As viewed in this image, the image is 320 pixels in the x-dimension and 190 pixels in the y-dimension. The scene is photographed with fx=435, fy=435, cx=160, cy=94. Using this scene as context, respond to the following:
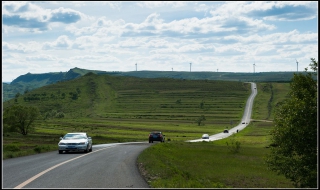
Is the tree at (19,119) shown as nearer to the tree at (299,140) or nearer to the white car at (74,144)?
the white car at (74,144)

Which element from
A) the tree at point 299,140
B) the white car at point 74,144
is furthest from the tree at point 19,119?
the tree at point 299,140

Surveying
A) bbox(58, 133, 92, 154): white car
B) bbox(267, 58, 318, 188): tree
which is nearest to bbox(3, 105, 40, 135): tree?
bbox(58, 133, 92, 154): white car

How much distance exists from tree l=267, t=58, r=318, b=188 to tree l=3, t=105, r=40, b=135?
8054cm

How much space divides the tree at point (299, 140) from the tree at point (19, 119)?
264 feet

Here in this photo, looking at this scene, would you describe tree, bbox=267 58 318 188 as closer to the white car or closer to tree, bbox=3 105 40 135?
the white car

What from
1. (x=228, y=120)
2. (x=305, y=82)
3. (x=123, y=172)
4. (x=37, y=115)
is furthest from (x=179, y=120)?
(x=123, y=172)

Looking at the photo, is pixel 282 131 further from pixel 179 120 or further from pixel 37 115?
pixel 179 120

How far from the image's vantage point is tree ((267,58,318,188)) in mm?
31266

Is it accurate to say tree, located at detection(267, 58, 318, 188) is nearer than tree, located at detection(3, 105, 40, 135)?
Yes

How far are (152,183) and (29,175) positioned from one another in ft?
17.8

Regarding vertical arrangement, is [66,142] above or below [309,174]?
above

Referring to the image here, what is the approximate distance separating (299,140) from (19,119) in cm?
8494

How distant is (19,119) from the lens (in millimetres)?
104688

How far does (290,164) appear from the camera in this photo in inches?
1314
